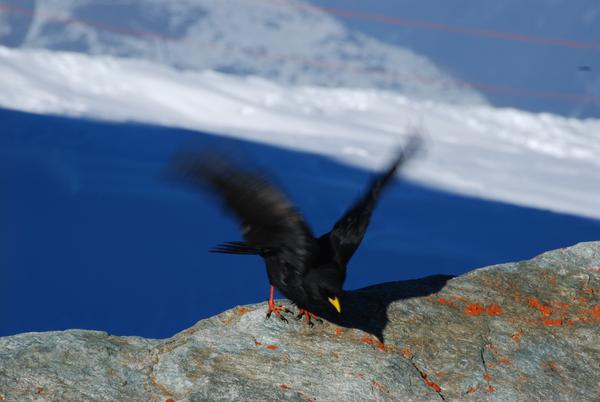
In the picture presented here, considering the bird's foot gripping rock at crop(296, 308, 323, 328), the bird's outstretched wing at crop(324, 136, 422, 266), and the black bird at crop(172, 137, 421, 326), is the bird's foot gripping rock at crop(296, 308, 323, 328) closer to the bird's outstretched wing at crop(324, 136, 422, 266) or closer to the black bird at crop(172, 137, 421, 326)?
the black bird at crop(172, 137, 421, 326)

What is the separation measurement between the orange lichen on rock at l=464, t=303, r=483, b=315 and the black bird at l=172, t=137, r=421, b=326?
0.94m

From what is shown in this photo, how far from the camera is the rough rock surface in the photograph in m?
4.68

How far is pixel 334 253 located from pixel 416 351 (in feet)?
2.51

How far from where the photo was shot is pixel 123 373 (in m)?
4.79

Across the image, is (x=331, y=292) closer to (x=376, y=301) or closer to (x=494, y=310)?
(x=376, y=301)

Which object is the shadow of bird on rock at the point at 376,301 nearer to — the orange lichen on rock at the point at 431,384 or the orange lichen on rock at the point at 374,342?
the orange lichen on rock at the point at 374,342

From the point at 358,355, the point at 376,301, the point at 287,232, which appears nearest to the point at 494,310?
the point at 376,301

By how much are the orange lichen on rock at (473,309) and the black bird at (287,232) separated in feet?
3.10

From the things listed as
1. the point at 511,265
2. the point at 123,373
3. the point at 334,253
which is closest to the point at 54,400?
the point at 123,373

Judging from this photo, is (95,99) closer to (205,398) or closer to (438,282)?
(438,282)

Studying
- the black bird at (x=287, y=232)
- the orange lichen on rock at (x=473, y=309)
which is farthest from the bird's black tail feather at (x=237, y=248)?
the orange lichen on rock at (x=473, y=309)

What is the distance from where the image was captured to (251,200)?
4887mm

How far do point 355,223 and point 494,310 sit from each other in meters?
1.20

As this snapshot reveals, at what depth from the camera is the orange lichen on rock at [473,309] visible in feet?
19.0
